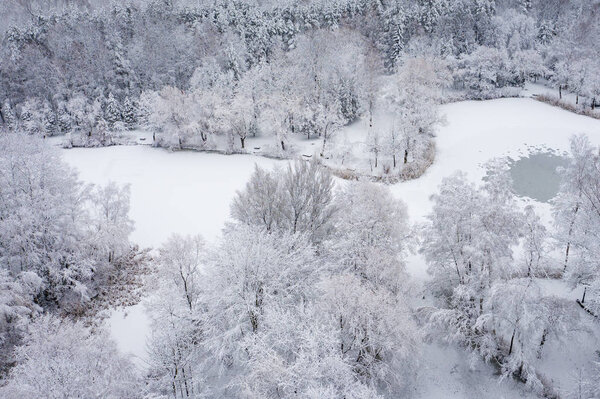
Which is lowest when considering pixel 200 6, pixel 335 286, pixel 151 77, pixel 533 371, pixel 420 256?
pixel 533 371

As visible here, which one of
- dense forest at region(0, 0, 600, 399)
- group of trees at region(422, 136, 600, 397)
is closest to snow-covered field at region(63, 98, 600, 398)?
dense forest at region(0, 0, 600, 399)

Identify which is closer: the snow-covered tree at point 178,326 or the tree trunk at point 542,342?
the snow-covered tree at point 178,326

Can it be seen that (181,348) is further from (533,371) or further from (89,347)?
(533,371)

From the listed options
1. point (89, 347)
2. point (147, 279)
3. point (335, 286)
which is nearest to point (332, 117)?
point (147, 279)

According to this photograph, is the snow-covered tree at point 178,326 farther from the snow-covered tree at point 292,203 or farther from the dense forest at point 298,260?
the snow-covered tree at point 292,203

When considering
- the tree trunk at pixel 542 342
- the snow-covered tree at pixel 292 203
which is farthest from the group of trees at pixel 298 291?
the tree trunk at pixel 542 342
